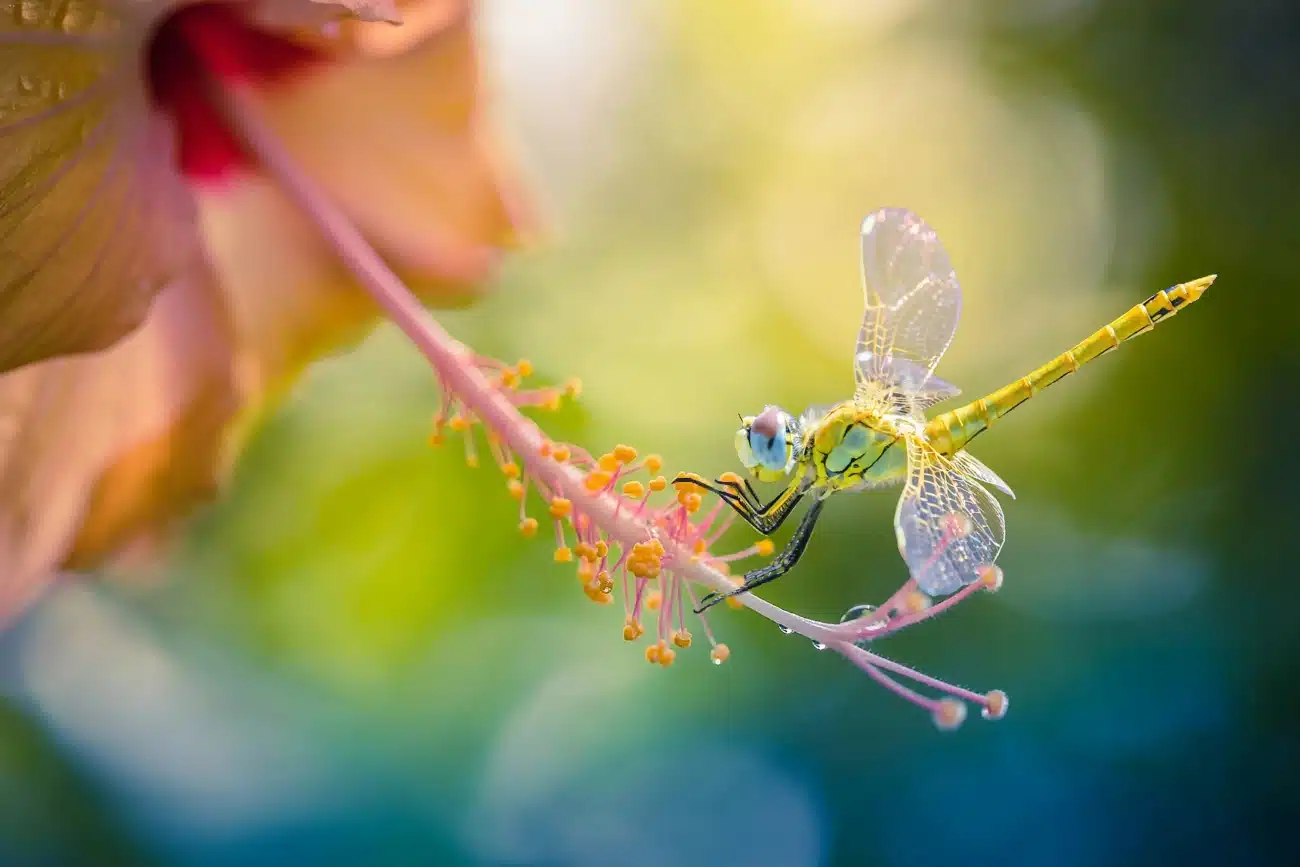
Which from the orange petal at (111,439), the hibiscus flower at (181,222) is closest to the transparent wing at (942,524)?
the hibiscus flower at (181,222)

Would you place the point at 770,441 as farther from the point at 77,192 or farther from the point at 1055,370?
the point at 77,192

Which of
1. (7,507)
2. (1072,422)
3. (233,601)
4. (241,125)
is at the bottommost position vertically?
(1072,422)

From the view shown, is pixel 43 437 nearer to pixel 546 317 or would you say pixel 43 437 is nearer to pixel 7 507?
pixel 7 507

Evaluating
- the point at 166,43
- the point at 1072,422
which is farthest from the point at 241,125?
the point at 1072,422

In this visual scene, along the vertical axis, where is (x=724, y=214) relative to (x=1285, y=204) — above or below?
above

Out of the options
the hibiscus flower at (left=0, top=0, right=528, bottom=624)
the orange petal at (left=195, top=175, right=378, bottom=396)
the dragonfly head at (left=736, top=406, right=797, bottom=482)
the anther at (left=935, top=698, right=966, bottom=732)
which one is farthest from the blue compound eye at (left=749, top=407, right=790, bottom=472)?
the orange petal at (left=195, top=175, right=378, bottom=396)

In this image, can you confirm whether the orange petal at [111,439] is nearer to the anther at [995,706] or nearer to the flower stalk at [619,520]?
the flower stalk at [619,520]

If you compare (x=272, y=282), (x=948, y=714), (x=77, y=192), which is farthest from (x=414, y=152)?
(x=948, y=714)
